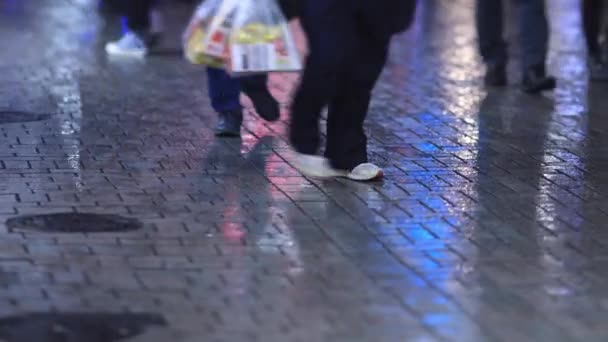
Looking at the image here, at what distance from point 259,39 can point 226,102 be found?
1264 mm

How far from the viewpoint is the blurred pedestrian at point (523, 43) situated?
10531mm

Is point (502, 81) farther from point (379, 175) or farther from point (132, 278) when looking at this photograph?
point (132, 278)

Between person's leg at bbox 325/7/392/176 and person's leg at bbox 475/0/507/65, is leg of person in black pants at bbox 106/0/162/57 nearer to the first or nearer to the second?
person's leg at bbox 475/0/507/65

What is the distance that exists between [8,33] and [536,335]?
9.55 m

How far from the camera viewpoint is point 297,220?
655cm

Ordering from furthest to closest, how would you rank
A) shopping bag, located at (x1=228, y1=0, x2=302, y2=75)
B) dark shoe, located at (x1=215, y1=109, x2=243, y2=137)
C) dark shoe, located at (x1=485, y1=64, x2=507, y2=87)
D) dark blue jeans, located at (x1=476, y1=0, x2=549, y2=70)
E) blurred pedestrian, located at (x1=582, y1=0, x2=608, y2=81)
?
blurred pedestrian, located at (x1=582, y1=0, x2=608, y2=81)
dark shoe, located at (x1=485, y1=64, x2=507, y2=87)
dark blue jeans, located at (x1=476, y1=0, x2=549, y2=70)
dark shoe, located at (x1=215, y1=109, x2=243, y2=137)
shopping bag, located at (x1=228, y1=0, x2=302, y2=75)

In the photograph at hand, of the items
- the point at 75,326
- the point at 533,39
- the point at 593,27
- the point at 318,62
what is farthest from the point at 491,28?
the point at 75,326

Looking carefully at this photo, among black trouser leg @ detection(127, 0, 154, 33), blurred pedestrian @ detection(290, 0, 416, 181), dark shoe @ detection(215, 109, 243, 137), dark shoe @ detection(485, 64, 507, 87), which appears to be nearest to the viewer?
blurred pedestrian @ detection(290, 0, 416, 181)

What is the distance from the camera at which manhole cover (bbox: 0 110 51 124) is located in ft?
29.5

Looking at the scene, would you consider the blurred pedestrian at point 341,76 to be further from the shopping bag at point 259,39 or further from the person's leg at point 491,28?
the person's leg at point 491,28

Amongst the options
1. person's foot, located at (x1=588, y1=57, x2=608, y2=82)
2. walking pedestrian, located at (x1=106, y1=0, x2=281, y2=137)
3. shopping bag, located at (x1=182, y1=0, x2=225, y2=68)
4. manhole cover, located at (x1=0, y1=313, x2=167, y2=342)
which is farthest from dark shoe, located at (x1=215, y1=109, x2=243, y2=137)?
person's foot, located at (x1=588, y1=57, x2=608, y2=82)

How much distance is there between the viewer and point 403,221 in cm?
658

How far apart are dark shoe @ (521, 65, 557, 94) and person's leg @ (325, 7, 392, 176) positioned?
131 inches

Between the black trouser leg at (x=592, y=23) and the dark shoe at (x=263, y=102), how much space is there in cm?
441
